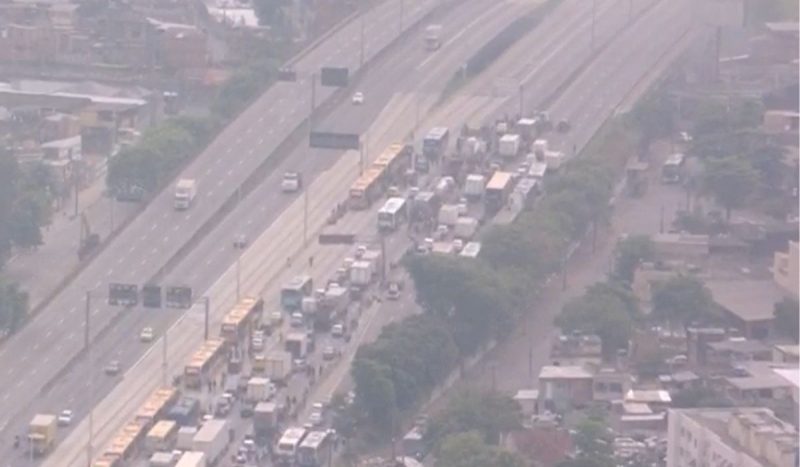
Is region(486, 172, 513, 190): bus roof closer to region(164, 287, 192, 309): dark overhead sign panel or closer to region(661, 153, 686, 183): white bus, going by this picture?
region(661, 153, 686, 183): white bus

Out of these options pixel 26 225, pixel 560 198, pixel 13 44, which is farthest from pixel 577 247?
pixel 13 44

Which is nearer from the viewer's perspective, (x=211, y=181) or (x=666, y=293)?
(x=666, y=293)

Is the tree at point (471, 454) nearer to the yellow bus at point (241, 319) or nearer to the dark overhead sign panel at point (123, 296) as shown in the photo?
the yellow bus at point (241, 319)

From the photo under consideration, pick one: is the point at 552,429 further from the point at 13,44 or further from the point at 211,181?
the point at 13,44

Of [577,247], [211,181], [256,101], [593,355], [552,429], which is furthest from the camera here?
[256,101]

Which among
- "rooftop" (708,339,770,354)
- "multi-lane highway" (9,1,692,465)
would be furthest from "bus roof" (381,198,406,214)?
"rooftop" (708,339,770,354)
